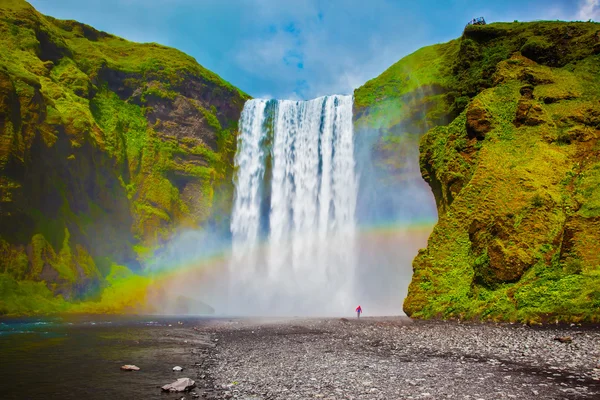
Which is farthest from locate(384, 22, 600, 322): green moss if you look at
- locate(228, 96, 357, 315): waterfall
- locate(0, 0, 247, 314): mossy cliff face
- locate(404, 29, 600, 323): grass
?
locate(0, 0, 247, 314): mossy cliff face

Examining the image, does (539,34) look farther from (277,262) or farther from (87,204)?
(87,204)

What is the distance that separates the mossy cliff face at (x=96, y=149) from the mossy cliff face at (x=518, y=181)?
126ft

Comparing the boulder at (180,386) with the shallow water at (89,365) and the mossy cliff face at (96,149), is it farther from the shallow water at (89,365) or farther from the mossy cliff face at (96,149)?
the mossy cliff face at (96,149)

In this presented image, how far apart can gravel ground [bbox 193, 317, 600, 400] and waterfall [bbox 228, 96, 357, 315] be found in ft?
112

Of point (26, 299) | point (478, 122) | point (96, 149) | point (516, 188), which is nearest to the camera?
point (516, 188)

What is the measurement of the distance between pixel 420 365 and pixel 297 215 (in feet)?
147

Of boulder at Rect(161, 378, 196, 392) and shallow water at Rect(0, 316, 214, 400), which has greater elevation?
boulder at Rect(161, 378, 196, 392)

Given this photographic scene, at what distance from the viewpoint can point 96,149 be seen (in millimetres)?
54781

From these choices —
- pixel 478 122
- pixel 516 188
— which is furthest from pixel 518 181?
pixel 478 122

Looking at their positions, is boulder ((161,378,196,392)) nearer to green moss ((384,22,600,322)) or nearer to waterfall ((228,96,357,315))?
green moss ((384,22,600,322))

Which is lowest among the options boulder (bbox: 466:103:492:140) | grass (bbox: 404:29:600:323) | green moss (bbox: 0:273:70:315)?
green moss (bbox: 0:273:70:315)

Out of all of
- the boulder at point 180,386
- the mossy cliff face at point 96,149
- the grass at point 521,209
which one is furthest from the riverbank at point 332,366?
the mossy cliff face at point 96,149

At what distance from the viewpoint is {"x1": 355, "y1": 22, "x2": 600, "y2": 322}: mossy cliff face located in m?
18.0

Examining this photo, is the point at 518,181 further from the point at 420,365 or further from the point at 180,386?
the point at 180,386
